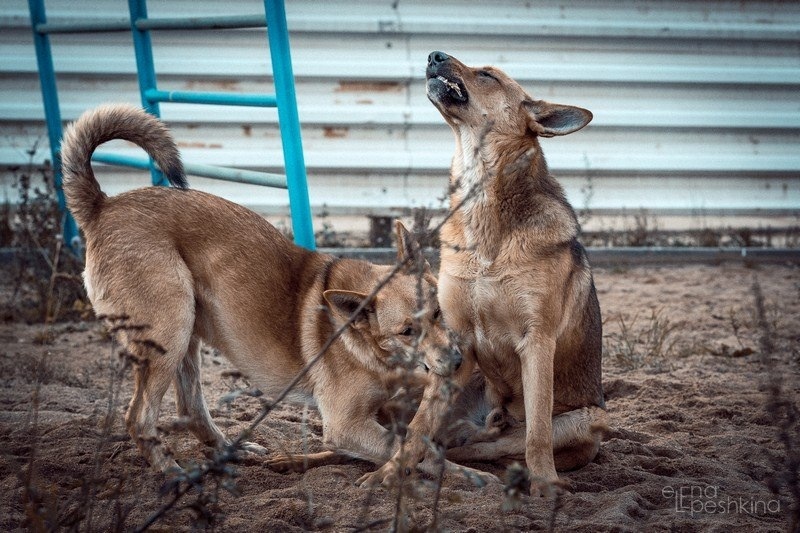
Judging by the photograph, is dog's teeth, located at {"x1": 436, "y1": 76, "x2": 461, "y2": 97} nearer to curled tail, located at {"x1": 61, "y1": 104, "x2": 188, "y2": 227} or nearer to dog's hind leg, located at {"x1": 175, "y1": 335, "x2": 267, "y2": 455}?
curled tail, located at {"x1": 61, "y1": 104, "x2": 188, "y2": 227}

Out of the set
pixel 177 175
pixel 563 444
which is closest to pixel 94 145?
pixel 177 175

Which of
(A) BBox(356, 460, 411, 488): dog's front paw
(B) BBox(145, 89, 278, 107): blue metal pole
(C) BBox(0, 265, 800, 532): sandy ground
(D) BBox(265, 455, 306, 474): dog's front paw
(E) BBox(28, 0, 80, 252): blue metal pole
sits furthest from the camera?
(E) BBox(28, 0, 80, 252): blue metal pole

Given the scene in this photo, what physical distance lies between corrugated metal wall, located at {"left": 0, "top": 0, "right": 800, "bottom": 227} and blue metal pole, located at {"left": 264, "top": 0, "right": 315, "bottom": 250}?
2676 millimetres

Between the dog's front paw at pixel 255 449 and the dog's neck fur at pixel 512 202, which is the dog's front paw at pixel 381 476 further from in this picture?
the dog's neck fur at pixel 512 202

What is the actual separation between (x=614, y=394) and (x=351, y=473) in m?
1.66

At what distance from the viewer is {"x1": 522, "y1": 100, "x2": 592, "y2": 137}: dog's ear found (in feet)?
12.1

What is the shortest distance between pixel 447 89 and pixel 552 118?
48cm

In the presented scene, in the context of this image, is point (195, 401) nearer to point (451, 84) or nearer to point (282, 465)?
point (282, 465)

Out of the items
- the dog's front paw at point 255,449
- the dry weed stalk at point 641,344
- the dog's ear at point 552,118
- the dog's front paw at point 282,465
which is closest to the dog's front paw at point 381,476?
the dog's front paw at point 282,465

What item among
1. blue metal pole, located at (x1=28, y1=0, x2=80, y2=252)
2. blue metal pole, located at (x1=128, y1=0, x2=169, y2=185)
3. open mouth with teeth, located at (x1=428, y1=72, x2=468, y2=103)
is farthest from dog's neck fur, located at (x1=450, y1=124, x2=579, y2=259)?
blue metal pole, located at (x1=28, y1=0, x2=80, y2=252)

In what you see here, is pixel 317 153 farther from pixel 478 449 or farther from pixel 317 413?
pixel 478 449

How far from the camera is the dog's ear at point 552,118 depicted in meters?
3.70

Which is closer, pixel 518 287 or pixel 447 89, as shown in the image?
pixel 518 287

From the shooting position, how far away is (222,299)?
3.82 meters
